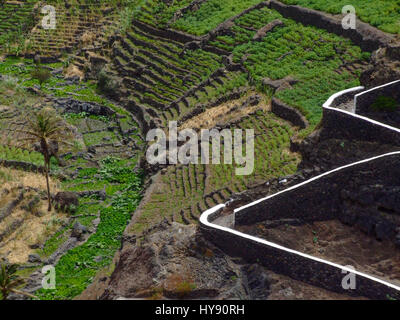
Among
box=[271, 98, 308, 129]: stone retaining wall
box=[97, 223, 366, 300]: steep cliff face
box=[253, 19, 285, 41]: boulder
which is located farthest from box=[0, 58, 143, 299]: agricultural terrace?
box=[253, 19, 285, 41]: boulder

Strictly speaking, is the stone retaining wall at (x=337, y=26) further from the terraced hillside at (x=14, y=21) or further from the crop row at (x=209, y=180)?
the terraced hillside at (x=14, y=21)

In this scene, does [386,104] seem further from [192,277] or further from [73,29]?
[73,29]

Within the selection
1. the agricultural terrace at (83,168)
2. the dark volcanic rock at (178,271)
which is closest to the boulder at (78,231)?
the agricultural terrace at (83,168)

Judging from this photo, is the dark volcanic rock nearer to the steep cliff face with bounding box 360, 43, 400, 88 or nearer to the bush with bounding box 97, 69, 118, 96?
the steep cliff face with bounding box 360, 43, 400, 88

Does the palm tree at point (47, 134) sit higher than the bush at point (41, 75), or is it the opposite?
the bush at point (41, 75)

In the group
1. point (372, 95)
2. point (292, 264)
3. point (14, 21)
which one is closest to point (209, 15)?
point (14, 21)

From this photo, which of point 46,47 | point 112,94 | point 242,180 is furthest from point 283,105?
point 46,47

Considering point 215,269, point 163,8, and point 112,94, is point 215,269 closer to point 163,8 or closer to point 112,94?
point 112,94
